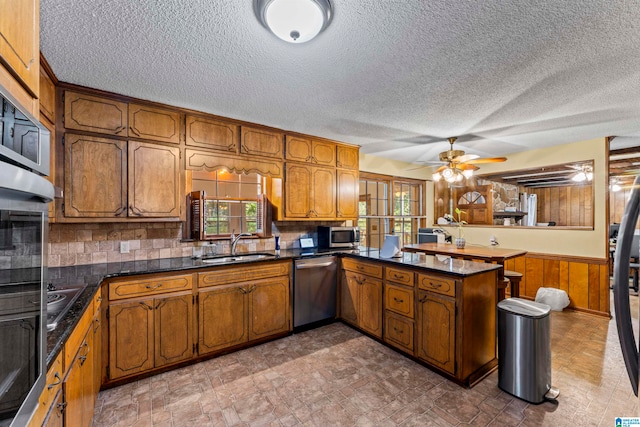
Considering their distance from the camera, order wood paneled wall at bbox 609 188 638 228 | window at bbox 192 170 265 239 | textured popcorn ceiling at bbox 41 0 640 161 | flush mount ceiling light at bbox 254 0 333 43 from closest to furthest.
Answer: flush mount ceiling light at bbox 254 0 333 43 < textured popcorn ceiling at bbox 41 0 640 161 < window at bbox 192 170 265 239 < wood paneled wall at bbox 609 188 638 228

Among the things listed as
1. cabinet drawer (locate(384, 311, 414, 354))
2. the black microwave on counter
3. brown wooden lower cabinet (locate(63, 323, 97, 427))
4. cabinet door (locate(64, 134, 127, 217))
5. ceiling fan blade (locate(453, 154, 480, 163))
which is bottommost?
cabinet drawer (locate(384, 311, 414, 354))

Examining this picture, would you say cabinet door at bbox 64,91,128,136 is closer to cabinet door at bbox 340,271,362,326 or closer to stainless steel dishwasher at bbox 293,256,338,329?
stainless steel dishwasher at bbox 293,256,338,329

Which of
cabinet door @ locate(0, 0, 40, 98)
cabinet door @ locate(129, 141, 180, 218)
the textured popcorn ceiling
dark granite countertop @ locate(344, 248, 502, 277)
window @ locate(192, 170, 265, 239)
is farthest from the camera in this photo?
window @ locate(192, 170, 265, 239)

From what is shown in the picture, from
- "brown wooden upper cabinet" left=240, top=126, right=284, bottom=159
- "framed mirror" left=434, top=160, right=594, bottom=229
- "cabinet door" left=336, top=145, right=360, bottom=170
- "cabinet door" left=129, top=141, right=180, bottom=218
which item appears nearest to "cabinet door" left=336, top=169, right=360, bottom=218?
"cabinet door" left=336, top=145, right=360, bottom=170

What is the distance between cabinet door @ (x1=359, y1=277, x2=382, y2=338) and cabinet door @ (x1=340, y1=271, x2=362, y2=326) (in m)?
0.09

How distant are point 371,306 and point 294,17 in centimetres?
280

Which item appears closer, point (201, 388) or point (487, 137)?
point (201, 388)

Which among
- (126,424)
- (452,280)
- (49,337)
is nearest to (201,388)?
(126,424)

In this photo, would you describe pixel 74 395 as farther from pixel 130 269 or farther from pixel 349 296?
pixel 349 296

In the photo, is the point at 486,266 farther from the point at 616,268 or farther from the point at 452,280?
the point at 616,268

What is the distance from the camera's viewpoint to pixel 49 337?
46.3 inches

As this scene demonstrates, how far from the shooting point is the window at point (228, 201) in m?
3.32

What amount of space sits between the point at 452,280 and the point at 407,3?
2002 millimetres

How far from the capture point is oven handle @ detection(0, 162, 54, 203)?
59 centimetres
